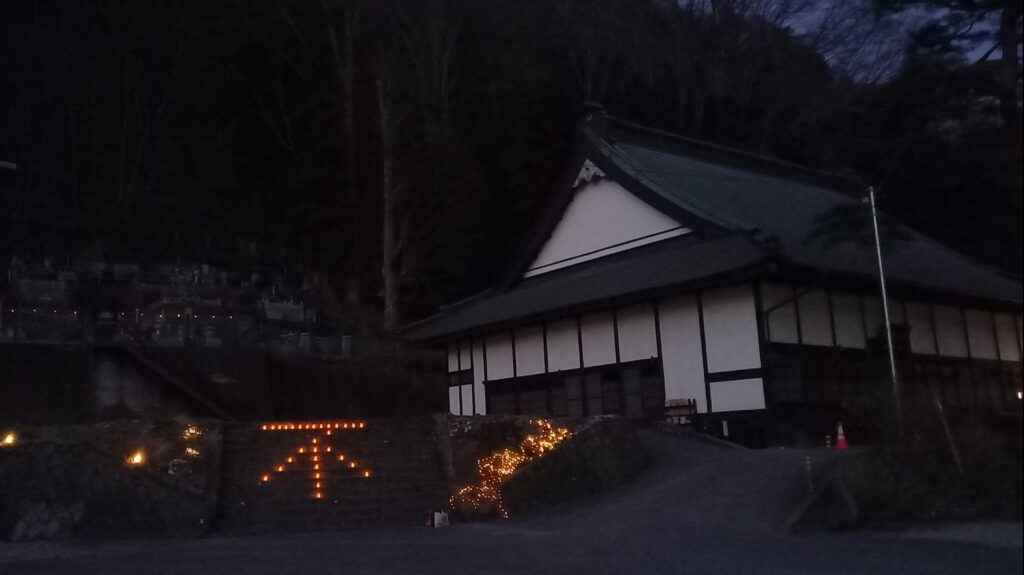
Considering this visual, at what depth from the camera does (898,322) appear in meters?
11.1

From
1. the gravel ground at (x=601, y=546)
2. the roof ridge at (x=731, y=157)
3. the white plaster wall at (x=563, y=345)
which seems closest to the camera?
the gravel ground at (x=601, y=546)

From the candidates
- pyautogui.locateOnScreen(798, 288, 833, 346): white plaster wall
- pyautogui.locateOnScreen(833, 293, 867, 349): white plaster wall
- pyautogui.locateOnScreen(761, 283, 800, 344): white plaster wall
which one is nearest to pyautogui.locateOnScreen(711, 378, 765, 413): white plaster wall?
pyautogui.locateOnScreen(761, 283, 800, 344): white plaster wall

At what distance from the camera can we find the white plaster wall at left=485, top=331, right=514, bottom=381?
24.8m

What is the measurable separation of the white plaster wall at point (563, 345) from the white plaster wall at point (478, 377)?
2957 millimetres

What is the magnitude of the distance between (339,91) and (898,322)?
29.0 m

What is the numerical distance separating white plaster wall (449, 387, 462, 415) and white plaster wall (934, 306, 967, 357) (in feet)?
52.1

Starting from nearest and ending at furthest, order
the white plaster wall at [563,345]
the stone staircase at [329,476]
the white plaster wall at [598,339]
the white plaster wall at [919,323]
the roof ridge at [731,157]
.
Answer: the white plaster wall at [919,323] → the stone staircase at [329,476] → the white plaster wall at [598,339] → the white plaster wall at [563,345] → the roof ridge at [731,157]

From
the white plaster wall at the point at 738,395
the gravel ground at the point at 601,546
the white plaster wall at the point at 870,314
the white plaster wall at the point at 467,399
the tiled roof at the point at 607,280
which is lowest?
the gravel ground at the point at 601,546

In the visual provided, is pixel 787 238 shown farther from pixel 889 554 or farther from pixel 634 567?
pixel 889 554

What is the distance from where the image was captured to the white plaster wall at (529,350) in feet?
77.9

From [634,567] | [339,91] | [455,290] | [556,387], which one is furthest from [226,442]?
[339,91]

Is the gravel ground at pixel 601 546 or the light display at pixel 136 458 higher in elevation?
the light display at pixel 136 458

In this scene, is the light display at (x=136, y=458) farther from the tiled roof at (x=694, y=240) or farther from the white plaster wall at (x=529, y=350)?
the white plaster wall at (x=529, y=350)

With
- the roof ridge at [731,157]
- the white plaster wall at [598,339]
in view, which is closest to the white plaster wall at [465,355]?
the white plaster wall at [598,339]
